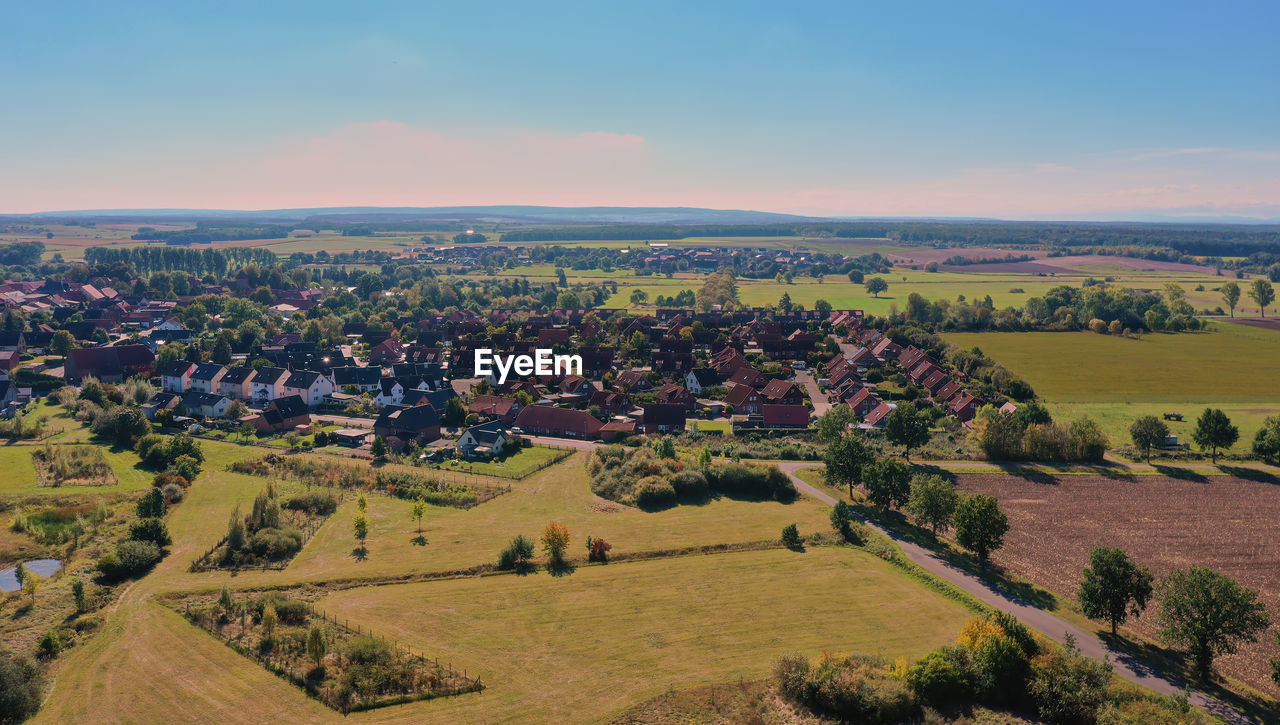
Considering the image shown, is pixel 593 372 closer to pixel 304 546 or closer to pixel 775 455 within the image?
pixel 775 455

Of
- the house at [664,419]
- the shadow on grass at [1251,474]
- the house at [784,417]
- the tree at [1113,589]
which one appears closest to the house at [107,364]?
the house at [664,419]

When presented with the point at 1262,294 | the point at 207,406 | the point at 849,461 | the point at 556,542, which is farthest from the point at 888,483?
the point at 1262,294

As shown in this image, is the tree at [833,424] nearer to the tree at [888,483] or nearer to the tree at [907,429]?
the tree at [907,429]

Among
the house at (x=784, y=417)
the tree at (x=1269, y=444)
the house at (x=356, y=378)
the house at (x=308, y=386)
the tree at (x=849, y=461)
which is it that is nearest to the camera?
the tree at (x=849, y=461)

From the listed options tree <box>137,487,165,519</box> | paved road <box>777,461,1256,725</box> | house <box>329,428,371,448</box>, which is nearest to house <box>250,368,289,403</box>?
house <box>329,428,371,448</box>

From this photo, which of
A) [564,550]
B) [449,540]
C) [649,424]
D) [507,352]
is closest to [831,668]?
[564,550]

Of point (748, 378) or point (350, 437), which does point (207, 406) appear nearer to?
point (350, 437)
